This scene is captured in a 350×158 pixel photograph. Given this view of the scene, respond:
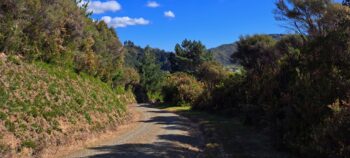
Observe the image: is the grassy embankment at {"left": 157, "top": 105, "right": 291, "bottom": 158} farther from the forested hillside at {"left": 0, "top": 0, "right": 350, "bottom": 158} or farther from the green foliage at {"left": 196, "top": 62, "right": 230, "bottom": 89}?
the green foliage at {"left": 196, "top": 62, "right": 230, "bottom": 89}

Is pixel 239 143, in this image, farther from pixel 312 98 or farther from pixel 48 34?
pixel 48 34

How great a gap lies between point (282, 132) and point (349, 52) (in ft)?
15.1

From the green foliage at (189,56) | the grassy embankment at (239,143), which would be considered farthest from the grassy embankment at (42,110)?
the green foliage at (189,56)

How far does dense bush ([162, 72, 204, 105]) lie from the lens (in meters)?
63.2

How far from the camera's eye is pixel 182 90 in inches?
2527

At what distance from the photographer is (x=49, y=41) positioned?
26391 millimetres

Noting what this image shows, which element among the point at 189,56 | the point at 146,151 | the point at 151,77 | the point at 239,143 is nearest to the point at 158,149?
the point at 146,151

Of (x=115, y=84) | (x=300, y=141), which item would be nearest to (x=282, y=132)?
(x=300, y=141)

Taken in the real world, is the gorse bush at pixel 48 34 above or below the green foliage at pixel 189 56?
below

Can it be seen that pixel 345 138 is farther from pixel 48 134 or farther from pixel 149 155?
pixel 48 134

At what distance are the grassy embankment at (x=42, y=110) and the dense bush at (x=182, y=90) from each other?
35.1 metres

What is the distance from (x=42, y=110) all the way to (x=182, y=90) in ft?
151

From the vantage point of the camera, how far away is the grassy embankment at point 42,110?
1557 cm

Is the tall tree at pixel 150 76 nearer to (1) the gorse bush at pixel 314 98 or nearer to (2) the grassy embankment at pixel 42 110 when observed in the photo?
(2) the grassy embankment at pixel 42 110
